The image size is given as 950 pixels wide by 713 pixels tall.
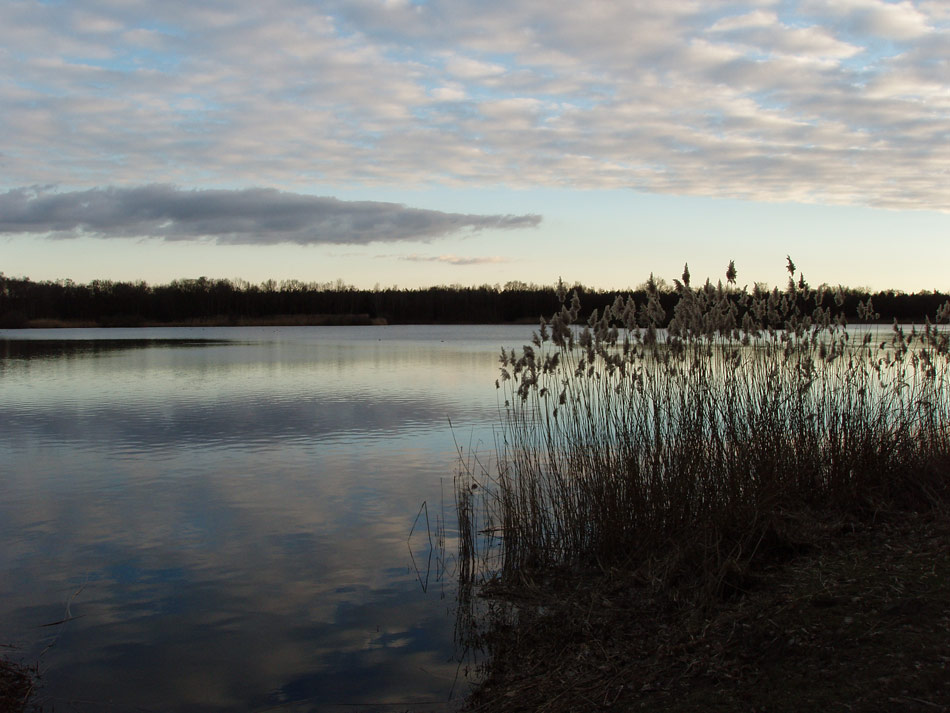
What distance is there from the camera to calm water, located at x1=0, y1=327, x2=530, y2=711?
173 inches

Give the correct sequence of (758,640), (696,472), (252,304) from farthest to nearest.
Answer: (252,304) → (696,472) → (758,640)

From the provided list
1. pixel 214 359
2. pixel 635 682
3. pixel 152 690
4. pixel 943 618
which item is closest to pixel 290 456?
pixel 152 690

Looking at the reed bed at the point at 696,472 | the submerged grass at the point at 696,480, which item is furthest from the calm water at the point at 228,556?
the reed bed at the point at 696,472

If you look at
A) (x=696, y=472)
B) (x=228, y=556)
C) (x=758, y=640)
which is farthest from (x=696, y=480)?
(x=228, y=556)

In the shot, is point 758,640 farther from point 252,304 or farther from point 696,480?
point 252,304

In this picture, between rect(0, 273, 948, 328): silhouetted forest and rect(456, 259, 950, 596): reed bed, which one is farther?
rect(0, 273, 948, 328): silhouetted forest

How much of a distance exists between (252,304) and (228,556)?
107 metres

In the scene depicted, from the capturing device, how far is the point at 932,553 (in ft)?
15.4

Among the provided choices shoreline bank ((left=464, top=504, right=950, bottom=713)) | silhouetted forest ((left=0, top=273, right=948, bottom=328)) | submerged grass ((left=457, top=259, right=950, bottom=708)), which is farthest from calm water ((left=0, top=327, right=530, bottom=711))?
silhouetted forest ((left=0, top=273, right=948, bottom=328))

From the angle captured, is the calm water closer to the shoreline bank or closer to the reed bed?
the shoreline bank

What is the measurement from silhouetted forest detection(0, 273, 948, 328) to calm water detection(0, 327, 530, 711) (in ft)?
264

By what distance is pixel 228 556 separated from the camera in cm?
640

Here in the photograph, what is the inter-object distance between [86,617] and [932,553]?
17.9ft

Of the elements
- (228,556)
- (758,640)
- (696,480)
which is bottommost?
(228,556)
